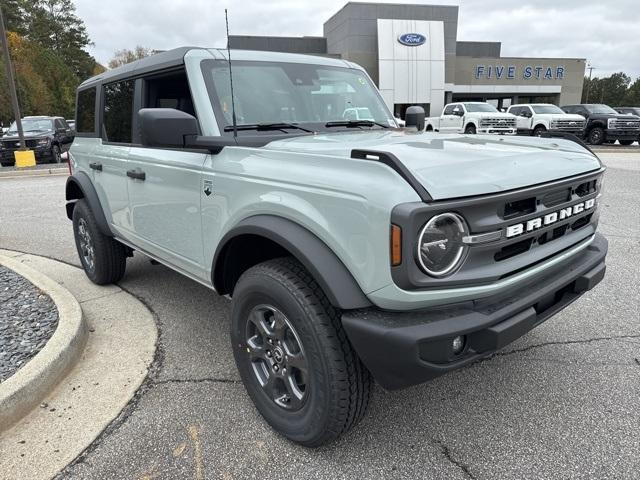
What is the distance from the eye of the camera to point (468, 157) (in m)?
2.18

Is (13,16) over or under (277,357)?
over

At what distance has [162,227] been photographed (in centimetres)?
335

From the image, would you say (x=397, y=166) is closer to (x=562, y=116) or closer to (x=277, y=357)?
(x=277, y=357)

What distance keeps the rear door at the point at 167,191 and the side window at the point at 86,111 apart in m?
1.12

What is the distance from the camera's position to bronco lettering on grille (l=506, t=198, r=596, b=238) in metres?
2.08

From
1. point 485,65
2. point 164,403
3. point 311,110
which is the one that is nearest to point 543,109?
point 311,110

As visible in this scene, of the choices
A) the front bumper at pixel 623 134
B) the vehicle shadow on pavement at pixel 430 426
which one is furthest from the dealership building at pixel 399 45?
the vehicle shadow on pavement at pixel 430 426

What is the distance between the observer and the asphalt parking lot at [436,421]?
7.38ft

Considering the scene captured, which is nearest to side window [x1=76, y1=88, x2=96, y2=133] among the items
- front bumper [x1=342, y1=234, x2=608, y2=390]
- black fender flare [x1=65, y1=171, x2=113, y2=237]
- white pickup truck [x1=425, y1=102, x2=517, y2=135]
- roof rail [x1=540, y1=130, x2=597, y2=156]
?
black fender flare [x1=65, y1=171, x2=113, y2=237]

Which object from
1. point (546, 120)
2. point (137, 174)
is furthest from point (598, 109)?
point (137, 174)

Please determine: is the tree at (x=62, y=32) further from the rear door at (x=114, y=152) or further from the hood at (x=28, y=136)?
the rear door at (x=114, y=152)

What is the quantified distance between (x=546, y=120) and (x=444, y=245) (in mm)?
21045

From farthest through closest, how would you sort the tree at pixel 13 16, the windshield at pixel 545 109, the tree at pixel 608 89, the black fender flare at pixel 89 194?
the tree at pixel 608 89 < the tree at pixel 13 16 < the windshield at pixel 545 109 < the black fender flare at pixel 89 194

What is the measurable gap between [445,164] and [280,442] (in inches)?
61.3
